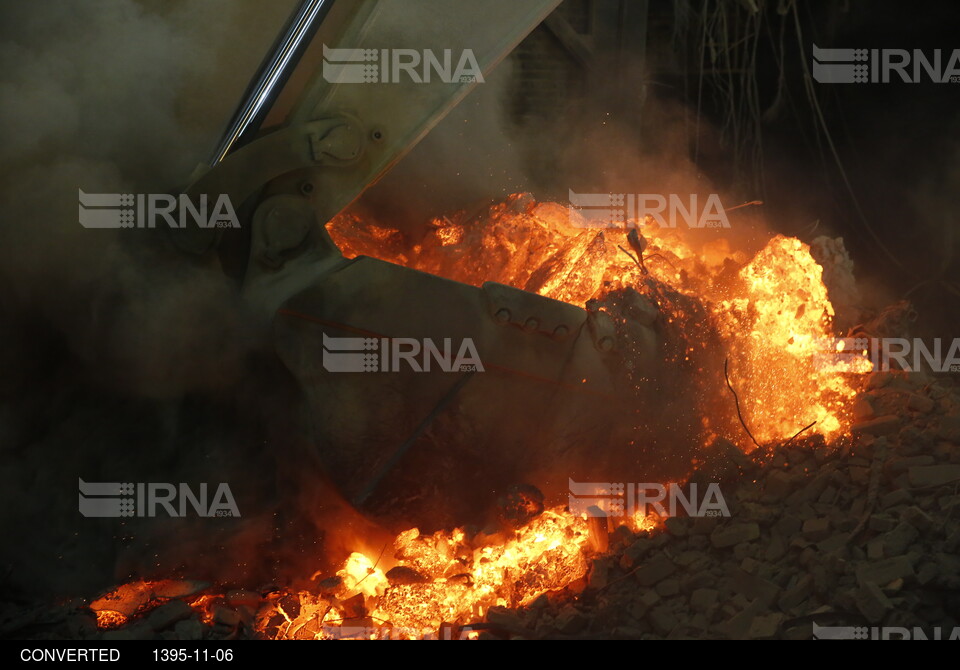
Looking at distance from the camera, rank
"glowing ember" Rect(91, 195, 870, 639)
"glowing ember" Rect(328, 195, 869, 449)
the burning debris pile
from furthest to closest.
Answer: "glowing ember" Rect(328, 195, 869, 449) < "glowing ember" Rect(91, 195, 870, 639) < the burning debris pile

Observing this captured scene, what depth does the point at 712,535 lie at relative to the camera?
346 cm

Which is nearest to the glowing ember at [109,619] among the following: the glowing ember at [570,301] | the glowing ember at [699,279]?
the glowing ember at [570,301]

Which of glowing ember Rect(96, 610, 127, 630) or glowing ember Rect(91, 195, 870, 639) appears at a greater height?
glowing ember Rect(91, 195, 870, 639)

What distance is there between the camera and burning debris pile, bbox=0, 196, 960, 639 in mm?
3182

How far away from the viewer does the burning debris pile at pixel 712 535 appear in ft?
10.4

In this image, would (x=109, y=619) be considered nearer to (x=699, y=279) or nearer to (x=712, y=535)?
(x=712, y=535)

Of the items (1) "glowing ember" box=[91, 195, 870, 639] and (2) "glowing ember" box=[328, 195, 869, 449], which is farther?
(2) "glowing ember" box=[328, 195, 869, 449]

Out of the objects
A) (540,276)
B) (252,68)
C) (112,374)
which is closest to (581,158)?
(540,276)

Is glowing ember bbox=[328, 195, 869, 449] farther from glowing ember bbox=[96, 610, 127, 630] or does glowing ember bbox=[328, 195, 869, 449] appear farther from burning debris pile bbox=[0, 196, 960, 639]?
glowing ember bbox=[96, 610, 127, 630]

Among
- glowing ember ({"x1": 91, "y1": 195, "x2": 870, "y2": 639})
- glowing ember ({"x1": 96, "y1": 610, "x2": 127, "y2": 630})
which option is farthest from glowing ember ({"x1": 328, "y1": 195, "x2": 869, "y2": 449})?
glowing ember ({"x1": 96, "y1": 610, "x2": 127, "y2": 630})

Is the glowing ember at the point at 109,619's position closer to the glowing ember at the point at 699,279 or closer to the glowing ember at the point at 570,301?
the glowing ember at the point at 570,301

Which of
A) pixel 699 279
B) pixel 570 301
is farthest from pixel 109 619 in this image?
pixel 699 279

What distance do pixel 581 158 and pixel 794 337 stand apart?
2.40m

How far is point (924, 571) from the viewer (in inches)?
123
